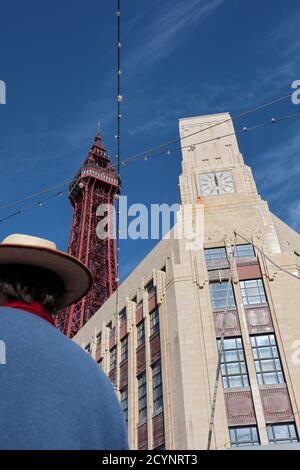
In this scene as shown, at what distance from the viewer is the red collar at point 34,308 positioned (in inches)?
88.1

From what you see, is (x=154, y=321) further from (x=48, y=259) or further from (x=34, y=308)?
(x=34, y=308)

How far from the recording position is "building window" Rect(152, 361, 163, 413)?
21.7 meters

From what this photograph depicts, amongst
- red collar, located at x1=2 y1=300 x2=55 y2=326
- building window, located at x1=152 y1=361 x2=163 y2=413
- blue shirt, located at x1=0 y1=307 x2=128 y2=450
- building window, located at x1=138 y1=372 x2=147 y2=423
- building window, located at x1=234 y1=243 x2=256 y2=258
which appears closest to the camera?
blue shirt, located at x1=0 y1=307 x2=128 y2=450

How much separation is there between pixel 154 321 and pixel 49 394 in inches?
927

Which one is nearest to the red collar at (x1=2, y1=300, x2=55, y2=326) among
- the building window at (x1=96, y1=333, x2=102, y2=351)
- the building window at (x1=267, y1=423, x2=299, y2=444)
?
the building window at (x1=267, y1=423, x2=299, y2=444)

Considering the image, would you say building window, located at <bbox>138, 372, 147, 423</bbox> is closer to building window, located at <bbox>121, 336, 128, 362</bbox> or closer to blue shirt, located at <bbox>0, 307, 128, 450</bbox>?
building window, located at <bbox>121, 336, 128, 362</bbox>

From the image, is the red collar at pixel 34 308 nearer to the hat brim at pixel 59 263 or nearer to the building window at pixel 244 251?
the hat brim at pixel 59 263

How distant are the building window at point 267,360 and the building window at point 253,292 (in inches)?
71.9

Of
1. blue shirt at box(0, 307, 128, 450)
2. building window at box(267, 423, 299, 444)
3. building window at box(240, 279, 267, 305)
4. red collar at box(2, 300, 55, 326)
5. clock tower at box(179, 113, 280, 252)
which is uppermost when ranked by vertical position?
clock tower at box(179, 113, 280, 252)

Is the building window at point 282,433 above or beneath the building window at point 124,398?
beneath

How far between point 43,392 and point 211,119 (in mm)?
32522

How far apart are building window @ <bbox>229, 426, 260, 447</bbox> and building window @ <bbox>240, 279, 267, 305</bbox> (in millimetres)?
5895

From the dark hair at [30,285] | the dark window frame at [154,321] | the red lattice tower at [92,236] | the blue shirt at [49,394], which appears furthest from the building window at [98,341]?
the blue shirt at [49,394]

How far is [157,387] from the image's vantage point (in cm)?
2227
